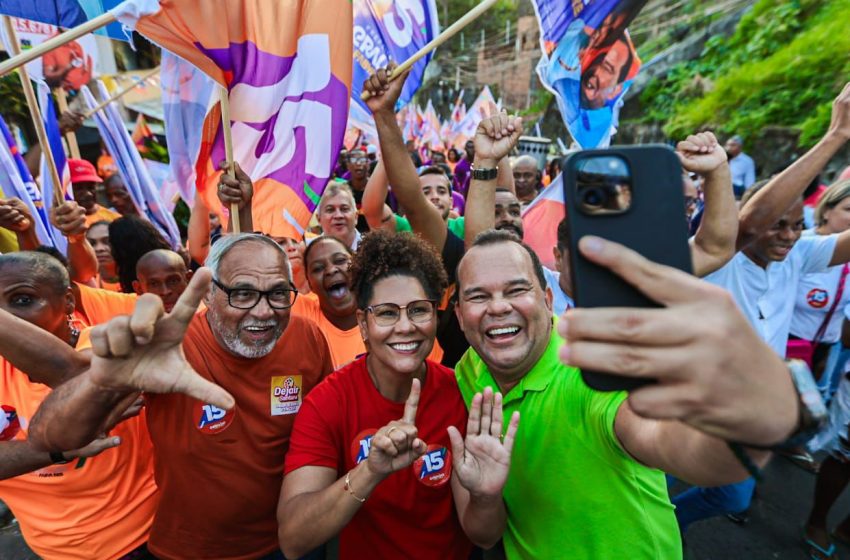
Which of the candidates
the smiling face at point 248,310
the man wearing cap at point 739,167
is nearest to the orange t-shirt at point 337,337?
the smiling face at point 248,310

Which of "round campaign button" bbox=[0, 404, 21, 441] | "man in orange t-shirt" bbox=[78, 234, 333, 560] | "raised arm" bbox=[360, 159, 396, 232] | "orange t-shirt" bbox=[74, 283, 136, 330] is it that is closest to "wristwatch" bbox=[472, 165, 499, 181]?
"raised arm" bbox=[360, 159, 396, 232]

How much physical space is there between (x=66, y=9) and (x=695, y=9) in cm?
2627

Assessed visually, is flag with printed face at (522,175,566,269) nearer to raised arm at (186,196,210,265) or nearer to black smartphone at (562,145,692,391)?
raised arm at (186,196,210,265)

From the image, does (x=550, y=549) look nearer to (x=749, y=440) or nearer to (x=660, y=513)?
(x=660, y=513)

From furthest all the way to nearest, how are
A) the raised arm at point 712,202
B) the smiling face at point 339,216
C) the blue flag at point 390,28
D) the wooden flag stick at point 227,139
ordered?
the smiling face at point 339,216, the blue flag at point 390,28, the wooden flag stick at point 227,139, the raised arm at point 712,202

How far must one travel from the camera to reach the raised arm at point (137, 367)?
3.49ft

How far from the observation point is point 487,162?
268cm

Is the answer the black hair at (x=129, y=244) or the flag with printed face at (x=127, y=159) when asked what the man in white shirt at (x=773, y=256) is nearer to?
the black hair at (x=129, y=244)

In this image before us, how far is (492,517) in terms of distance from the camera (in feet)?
4.86

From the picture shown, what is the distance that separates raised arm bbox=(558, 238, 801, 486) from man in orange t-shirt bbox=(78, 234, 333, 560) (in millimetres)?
1559

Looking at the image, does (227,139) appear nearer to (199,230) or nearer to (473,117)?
(199,230)

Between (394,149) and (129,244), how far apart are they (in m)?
2.34

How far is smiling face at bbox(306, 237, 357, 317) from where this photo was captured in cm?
283

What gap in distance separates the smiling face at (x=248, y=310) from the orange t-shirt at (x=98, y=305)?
89 cm
